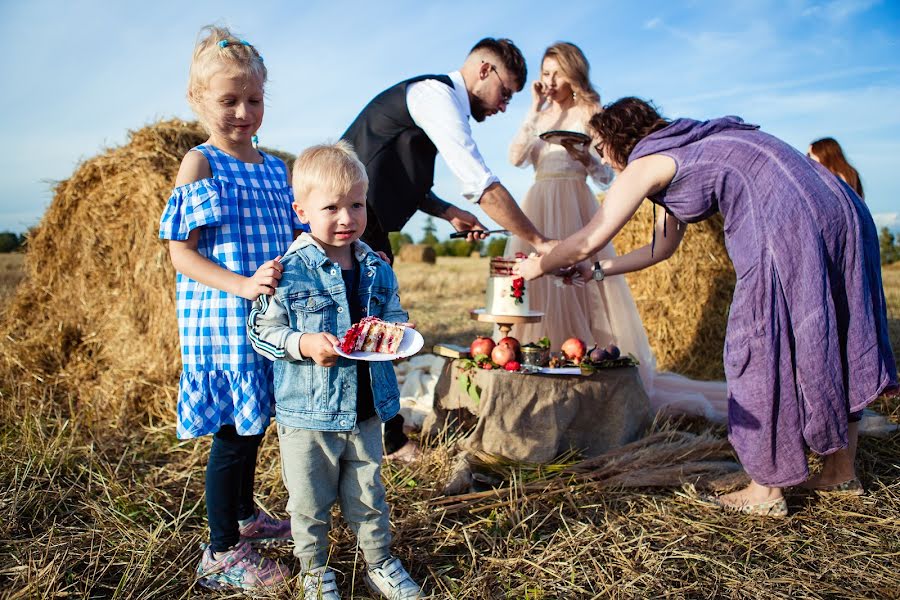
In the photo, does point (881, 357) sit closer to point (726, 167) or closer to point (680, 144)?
point (726, 167)

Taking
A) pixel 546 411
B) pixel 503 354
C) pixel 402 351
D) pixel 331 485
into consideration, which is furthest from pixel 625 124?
pixel 331 485

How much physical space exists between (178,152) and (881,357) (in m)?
Answer: 4.20

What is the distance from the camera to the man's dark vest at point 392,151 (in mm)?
3113

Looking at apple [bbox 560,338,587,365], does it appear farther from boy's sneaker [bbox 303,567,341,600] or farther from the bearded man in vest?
boy's sneaker [bbox 303,567,341,600]

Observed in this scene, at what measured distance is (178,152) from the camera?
445 centimetres

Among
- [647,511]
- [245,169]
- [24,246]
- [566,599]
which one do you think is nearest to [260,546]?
[566,599]

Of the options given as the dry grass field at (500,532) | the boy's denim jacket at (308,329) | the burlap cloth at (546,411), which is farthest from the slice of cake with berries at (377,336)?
the burlap cloth at (546,411)

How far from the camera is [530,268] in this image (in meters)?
3.29

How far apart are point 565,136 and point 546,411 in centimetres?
158

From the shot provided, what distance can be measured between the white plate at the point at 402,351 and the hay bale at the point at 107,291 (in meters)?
2.79

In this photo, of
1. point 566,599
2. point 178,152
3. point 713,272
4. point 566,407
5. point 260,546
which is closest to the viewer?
point 566,599

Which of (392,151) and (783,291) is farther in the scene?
(392,151)

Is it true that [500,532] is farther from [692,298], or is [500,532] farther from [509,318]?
[692,298]

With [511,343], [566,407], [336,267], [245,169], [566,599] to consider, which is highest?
[245,169]
